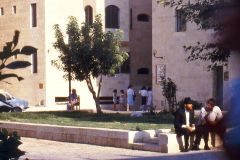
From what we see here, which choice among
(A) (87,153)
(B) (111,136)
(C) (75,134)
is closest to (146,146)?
(B) (111,136)

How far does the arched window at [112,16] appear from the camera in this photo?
44000 millimetres

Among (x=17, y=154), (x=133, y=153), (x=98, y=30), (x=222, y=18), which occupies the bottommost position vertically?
(x=133, y=153)

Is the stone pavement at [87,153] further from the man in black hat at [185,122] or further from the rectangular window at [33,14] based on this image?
the rectangular window at [33,14]

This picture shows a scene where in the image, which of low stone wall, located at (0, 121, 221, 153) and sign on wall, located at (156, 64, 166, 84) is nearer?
low stone wall, located at (0, 121, 221, 153)

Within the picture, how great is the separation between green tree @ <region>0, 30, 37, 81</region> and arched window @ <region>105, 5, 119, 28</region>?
4107 centimetres

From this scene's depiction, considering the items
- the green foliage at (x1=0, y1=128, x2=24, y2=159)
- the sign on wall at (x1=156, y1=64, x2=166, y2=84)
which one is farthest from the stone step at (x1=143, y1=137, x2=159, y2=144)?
the sign on wall at (x1=156, y1=64, x2=166, y2=84)

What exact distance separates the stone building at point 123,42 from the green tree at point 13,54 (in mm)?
30550

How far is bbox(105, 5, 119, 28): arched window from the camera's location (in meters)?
44.0

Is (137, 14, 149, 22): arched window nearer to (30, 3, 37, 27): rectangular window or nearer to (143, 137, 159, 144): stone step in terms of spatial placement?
(30, 3, 37, 27): rectangular window

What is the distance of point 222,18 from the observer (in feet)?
3.43

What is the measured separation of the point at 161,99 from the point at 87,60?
10421mm

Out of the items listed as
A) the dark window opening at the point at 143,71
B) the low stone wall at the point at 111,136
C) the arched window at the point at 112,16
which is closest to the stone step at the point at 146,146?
the low stone wall at the point at 111,136

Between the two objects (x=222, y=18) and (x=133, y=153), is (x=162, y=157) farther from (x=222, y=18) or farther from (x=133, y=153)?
(x=222, y=18)

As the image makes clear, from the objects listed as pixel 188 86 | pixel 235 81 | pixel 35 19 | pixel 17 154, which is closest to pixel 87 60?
pixel 188 86
